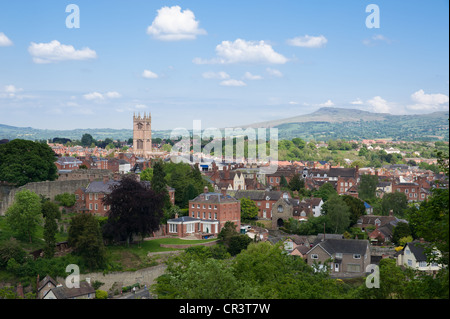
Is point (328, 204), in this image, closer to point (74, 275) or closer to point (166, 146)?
point (74, 275)

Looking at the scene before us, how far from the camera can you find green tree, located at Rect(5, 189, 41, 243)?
33.4 meters

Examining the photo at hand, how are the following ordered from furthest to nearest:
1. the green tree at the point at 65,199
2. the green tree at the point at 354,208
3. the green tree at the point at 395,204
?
the green tree at the point at 395,204 < the green tree at the point at 354,208 < the green tree at the point at 65,199

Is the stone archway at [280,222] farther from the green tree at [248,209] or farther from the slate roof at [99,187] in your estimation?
the slate roof at [99,187]

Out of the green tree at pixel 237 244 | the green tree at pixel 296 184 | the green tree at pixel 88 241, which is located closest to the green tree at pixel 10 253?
the green tree at pixel 88 241

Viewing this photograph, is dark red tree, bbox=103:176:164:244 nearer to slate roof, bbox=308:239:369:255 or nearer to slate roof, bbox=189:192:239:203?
slate roof, bbox=189:192:239:203

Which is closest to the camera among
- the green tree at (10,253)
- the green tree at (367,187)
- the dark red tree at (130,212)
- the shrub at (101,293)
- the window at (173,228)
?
the shrub at (101,293)

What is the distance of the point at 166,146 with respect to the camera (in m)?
124

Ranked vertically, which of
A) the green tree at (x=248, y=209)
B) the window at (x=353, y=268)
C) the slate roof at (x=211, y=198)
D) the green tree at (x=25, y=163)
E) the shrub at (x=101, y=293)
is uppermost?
the green tree at (x=25, y=163)

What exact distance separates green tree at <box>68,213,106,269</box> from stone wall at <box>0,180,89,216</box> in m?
6.65

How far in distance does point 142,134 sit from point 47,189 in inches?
2221

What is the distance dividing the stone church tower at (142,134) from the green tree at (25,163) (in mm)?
49537

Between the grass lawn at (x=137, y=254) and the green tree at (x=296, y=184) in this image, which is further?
the green tree at (x=296, y=184)

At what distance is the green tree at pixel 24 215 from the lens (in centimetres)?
3341
